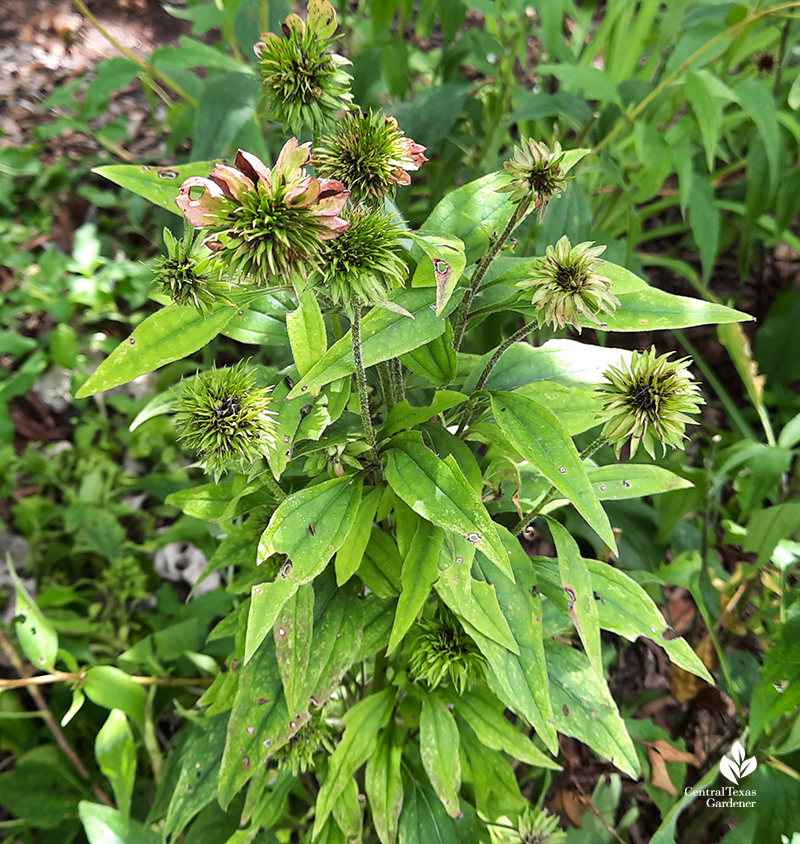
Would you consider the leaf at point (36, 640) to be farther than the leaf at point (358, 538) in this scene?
Yes

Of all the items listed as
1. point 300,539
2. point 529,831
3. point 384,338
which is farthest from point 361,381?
point 529,831

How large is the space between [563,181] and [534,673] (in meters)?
0.53

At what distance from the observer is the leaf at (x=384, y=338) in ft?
2.10

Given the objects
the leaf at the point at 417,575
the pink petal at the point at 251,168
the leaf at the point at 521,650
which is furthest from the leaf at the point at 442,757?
the pink petal at the point at 251,168

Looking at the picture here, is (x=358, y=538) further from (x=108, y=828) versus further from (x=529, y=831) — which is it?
(x=108, y=828)

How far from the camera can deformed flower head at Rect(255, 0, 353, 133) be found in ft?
2.04

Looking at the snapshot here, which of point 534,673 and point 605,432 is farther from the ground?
point 605,432

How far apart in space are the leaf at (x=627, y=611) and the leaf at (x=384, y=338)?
38 centimetres

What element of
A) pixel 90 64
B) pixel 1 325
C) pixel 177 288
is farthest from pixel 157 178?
pixel 90 64

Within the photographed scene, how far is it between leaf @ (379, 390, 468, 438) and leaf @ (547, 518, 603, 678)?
A: 195 millimetres

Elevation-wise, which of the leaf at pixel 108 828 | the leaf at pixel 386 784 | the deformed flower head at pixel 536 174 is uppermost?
the deformed flower head at pixel 536 174

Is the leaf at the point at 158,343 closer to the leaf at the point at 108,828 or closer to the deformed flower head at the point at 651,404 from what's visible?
the deformed flower head at the point at 651,404

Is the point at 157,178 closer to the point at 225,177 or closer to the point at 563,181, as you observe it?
the point at 225,177

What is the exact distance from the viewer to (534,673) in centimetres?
75
